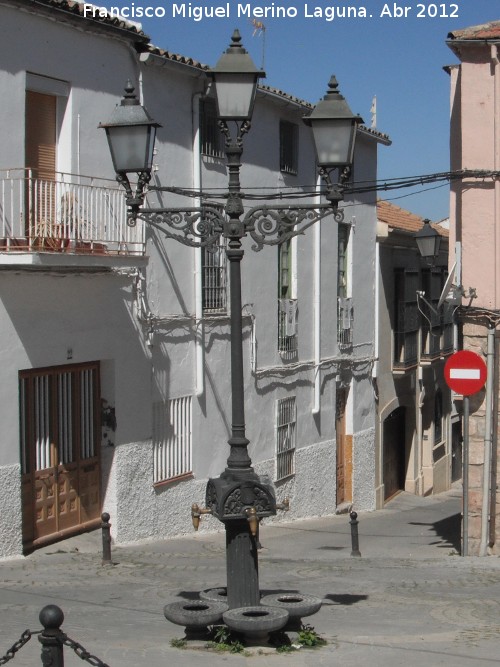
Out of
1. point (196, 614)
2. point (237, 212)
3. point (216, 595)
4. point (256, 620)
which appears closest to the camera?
point (256, 620)

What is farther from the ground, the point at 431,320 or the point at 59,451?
the point at 431,320

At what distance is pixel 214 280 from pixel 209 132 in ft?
7.40

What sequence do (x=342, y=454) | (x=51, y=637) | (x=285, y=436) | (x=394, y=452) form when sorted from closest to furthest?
(x=51, y=637), (x=285, y=436), (x=342, y=454), (x=394, y=452)

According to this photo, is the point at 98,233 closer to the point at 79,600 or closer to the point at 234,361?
the point at 79,600

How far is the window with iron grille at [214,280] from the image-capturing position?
16.2m

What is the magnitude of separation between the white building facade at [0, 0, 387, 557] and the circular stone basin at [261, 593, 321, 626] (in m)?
5.06

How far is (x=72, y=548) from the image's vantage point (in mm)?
12992

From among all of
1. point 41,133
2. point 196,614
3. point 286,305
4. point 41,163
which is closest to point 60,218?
point 41,163

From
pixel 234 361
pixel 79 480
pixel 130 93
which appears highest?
pixel 130 93

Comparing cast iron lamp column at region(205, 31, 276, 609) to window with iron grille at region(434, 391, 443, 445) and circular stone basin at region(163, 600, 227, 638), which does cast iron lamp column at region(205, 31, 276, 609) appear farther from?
window with iron grille at region(434, 391, 443, 445)

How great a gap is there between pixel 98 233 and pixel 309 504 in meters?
8.86

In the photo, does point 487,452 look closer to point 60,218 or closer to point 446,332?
point 60,218

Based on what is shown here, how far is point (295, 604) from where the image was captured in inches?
299

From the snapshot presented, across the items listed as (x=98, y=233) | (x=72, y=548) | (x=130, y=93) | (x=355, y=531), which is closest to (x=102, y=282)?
(x=98, y=233)
